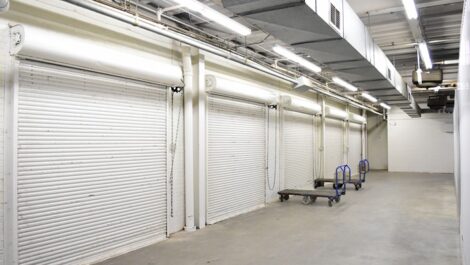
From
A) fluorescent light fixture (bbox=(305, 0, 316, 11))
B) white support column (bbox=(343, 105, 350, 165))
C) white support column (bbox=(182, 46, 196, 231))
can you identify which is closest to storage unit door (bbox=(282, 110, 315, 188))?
white support column (bbox=(343, 105, 350, 165))

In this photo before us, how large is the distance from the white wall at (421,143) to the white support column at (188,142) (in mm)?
13762

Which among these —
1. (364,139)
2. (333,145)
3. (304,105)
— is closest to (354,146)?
(364,139)

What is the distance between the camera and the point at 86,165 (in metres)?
4.41

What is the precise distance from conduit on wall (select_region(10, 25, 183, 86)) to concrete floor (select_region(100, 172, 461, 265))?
7.82 feet

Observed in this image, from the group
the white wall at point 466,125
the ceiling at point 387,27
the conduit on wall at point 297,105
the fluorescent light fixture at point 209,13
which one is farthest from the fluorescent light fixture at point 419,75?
the white wall at point 466,125

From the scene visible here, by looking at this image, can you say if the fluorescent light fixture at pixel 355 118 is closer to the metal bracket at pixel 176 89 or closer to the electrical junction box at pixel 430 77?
the electrical junction box at pixel 430 77

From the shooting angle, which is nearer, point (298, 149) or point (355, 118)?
point (298, 149)

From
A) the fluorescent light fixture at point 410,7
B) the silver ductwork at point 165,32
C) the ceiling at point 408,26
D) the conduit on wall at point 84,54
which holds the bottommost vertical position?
the conduit on wall at point 84,54

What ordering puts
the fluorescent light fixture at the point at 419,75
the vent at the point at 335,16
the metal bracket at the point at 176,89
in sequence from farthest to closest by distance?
the fluorescent light fixture at the point at 419,75 → the metal bracket at the point at 176,89 → the vent at the point at 335,16

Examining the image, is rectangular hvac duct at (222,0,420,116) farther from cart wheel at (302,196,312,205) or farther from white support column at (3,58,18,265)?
cart wheel at (302,196,312,205)

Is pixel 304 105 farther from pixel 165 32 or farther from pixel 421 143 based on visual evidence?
pixel 421 143

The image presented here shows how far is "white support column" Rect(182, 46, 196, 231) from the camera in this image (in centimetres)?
590

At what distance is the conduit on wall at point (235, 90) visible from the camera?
20.3 feet

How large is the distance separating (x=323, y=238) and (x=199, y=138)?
8.35ft
